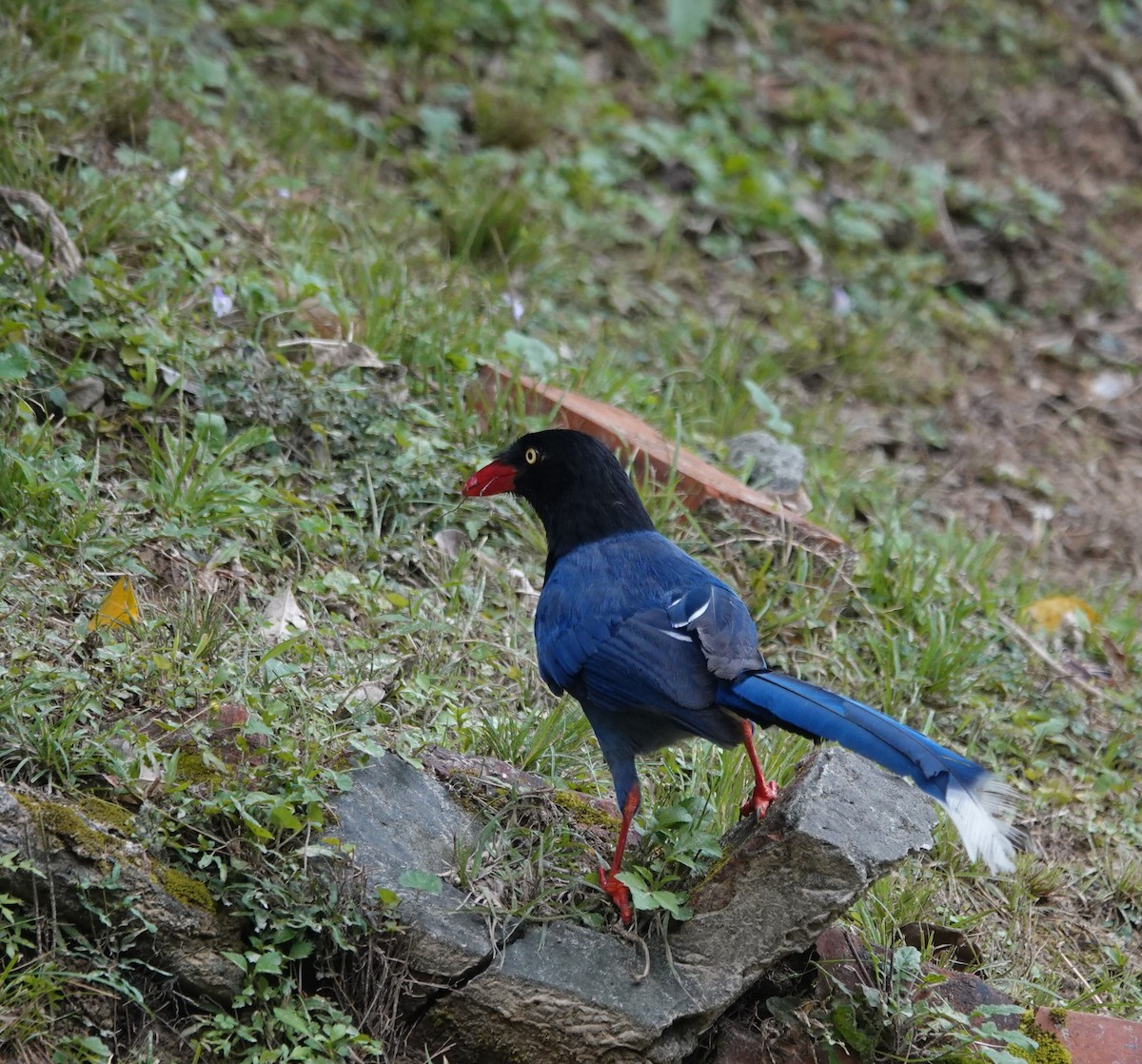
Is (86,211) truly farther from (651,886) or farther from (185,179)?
(651,886)

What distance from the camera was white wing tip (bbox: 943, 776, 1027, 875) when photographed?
265 cm

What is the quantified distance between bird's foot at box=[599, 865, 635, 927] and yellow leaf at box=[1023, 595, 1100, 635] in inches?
103

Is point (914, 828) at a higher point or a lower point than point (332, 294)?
higher

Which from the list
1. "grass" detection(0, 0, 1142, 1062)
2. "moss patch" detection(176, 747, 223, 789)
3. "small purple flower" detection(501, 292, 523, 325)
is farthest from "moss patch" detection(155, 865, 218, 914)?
"small purple flower" detection(501, 292, 523, 325)

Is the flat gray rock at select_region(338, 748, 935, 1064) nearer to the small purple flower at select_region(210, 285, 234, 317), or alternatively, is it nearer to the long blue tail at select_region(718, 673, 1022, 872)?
the long blue tail at select_region(718, 673, 1022, 872)

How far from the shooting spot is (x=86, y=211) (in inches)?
191

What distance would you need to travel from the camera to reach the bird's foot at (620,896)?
2.96 m

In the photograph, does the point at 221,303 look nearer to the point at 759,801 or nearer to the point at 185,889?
the point at 185,889

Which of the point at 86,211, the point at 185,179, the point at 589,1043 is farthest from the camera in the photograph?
the point at 185,179

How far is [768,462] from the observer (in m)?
5.20

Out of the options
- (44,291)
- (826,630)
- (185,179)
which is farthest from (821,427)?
(44,291)

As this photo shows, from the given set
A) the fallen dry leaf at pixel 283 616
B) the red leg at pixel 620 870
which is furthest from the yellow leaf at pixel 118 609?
the red leg at pixel 620 870

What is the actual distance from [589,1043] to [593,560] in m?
1.15

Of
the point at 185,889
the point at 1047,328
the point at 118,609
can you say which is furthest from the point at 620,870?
the point at 1047,328
